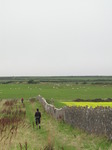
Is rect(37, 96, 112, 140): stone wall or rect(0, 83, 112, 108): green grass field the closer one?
rect(37, 96, 112, 140): stone wall

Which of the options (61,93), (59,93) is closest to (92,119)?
(61,93)

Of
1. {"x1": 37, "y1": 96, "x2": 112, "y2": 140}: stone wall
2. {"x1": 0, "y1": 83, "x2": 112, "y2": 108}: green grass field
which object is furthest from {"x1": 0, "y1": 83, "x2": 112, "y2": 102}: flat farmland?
{"x1": 37, "y1": 96, "x2": 112, "y2": 140}: stone wall

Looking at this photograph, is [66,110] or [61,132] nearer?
[61,132]

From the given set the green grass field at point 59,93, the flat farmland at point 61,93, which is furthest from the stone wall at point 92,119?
the flat farmland at point 61,93

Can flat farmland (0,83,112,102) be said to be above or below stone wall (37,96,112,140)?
below

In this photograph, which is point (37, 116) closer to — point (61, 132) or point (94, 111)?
point (61, 132)

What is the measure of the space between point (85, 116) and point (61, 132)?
1847 mm

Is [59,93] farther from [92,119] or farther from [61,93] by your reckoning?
[92,119]

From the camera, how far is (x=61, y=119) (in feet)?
81.3

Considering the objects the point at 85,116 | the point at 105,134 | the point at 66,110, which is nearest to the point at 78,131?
the point at 85,116

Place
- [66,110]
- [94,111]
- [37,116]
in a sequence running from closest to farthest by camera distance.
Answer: [94,111] < [37,116] < [66,110]

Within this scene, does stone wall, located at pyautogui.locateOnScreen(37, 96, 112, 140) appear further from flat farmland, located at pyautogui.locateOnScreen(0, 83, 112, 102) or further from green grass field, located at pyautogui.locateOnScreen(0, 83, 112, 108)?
flat farmland, located at pyautogui.locateOnScreen(0, 83, 112, 102)

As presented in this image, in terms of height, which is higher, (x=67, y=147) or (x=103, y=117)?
(x=103, y=117)

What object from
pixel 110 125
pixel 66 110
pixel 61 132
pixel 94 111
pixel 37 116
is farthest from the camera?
pixel 66 110
